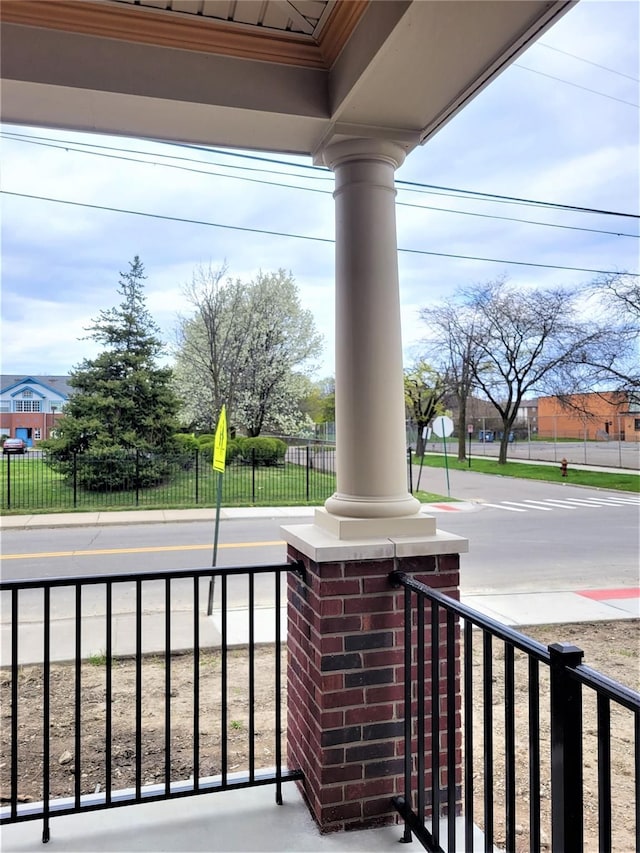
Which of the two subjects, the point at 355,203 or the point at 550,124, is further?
the point at 550,124

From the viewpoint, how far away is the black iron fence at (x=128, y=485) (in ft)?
42.9

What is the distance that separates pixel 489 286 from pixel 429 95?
2482 cm

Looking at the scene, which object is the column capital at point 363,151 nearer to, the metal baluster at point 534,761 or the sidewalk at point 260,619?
the metal baluster at point 534,761

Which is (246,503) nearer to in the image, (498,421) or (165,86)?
(165,86)

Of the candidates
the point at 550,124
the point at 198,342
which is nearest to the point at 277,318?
the point at 198,342

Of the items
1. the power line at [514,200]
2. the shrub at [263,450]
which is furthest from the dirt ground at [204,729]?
the shrub at [263,450]

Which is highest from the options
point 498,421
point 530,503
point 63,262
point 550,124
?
point 63,262

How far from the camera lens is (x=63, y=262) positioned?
1750 centimetres

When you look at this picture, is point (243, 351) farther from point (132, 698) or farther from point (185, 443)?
point (132, 698)

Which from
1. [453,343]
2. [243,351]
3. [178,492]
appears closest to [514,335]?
[453,343]

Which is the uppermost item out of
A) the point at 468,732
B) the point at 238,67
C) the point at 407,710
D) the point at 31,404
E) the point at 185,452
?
the point at 238,67

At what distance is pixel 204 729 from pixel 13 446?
12.3 meters

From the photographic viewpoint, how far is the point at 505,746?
61.1 inches

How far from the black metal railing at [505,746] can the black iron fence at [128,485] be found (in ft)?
35.6
